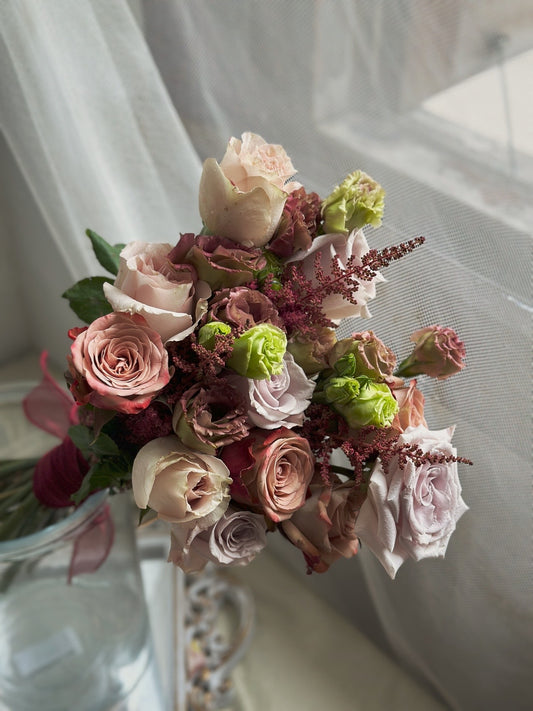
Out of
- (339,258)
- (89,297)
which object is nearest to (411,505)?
(339,258)

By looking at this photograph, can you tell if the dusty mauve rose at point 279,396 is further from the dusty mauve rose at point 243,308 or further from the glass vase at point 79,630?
the glass vase at point 79,630

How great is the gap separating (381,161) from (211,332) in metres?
0.28

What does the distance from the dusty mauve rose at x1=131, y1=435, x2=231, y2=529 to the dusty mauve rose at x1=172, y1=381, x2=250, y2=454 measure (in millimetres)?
11

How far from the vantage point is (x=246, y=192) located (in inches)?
16.5

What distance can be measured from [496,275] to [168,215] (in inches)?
13.0

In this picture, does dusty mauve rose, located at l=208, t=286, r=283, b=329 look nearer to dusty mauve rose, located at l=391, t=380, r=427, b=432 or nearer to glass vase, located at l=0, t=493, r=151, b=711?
dusty mauve rose, located at l=391, t=380, r=427, b=432

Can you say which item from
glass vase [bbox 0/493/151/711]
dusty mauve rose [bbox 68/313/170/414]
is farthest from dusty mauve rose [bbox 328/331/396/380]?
glass vase [bbox 0/493/151/711]

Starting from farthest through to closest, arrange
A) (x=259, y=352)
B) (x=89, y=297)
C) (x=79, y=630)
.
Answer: (x=79, y=630) < (x=89, y=297) < (x=259, y=352)

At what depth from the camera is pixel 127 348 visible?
387 millimetres

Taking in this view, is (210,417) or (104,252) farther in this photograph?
(104,252)

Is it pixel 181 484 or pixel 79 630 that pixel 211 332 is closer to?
pixel 181 484

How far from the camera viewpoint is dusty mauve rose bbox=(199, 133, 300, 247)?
0.41 metres

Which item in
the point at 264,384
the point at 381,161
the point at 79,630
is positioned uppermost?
the point at 381,161

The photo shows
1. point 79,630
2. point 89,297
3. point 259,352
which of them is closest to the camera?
point 259,352
